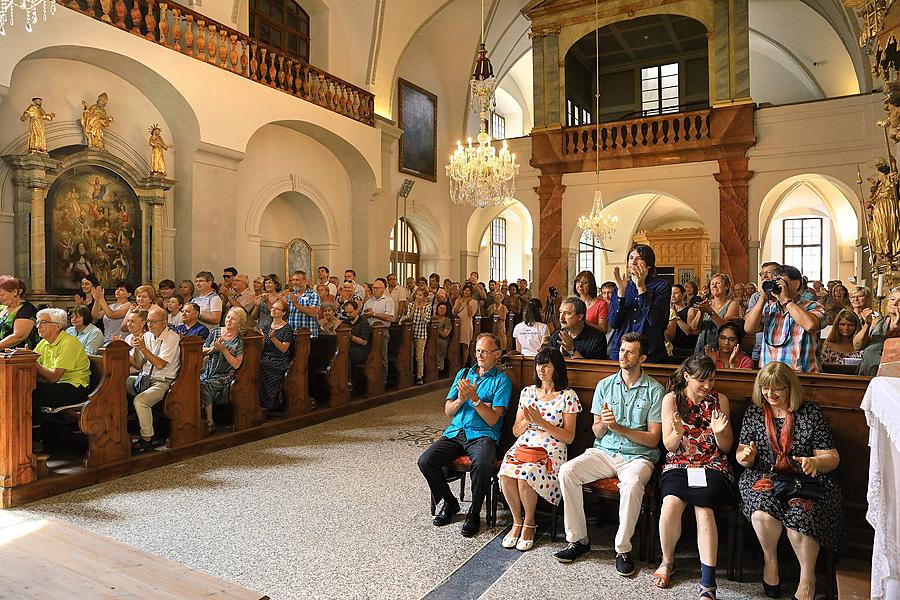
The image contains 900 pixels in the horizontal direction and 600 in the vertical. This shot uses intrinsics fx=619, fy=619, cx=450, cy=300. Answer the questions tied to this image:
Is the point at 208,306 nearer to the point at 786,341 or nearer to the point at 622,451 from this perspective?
the point at 622,451

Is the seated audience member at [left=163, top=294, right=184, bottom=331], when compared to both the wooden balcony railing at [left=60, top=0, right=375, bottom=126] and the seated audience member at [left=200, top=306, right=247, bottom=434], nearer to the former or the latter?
the seated audience member at [left=200, top=306, right=247, bottom=434]

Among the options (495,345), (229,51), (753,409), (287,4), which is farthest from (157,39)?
(753,409)

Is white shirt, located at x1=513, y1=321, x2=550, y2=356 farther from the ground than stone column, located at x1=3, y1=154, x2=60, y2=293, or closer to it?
closer to it

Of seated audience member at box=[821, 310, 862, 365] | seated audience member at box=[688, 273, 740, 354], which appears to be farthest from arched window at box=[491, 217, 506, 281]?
seated audience member at box=[821, 310, 862, 365]

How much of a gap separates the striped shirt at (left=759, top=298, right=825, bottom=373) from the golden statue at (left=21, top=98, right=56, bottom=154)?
792cm

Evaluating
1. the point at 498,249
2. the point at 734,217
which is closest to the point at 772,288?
the point at 734,217

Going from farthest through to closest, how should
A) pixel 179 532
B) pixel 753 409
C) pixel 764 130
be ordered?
pixel 764 130 → pixel 179 532 → pixel 753 409

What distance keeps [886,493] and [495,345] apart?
2.29 m

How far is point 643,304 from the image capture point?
4414 millimetres

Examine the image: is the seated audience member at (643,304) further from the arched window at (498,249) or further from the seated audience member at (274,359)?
the arched window at (498,249)

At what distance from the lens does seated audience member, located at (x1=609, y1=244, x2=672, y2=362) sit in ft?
14.2

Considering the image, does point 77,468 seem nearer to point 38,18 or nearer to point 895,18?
point 38,18

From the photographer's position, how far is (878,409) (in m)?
2.33

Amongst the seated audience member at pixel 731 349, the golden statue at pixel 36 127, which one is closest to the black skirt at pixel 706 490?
the seated audience member at pixel 731 349
